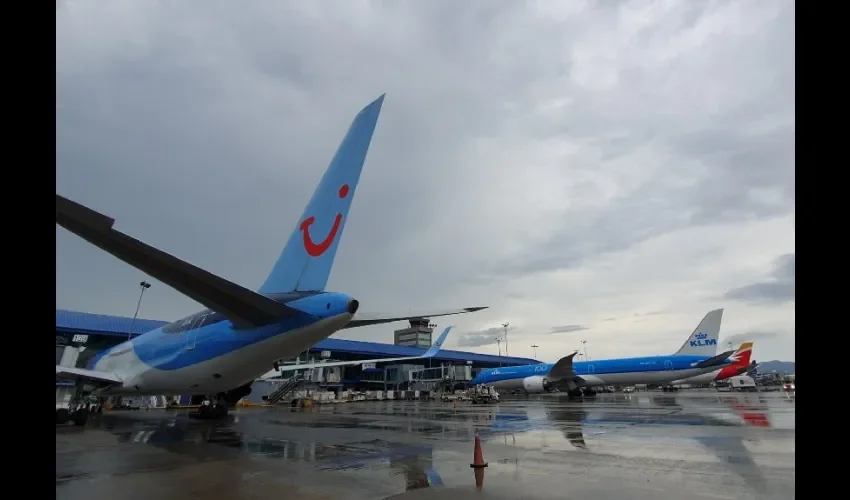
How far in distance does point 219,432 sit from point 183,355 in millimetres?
2593

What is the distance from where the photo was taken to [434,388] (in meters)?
68.9

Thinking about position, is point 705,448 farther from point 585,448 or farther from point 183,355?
point 183,355

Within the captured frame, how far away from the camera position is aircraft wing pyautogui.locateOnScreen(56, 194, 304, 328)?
14.6ft

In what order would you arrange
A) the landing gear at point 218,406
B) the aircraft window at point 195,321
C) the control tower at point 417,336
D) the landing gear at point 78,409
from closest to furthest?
the aircraft window at point 195,321 → the landing gear at point 78,409 → the landing gear at point 218,406 → the control tower at point 417,336

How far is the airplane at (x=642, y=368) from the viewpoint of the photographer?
38938 mm

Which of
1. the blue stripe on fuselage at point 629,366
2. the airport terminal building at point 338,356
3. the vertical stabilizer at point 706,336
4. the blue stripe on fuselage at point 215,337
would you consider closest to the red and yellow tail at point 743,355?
the vertical stabilizer at point 706,336

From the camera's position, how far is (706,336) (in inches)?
1644

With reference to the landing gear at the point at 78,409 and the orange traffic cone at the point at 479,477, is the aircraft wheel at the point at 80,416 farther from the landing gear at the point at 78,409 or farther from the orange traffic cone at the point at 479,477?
the orange traffic cone at the point at 479,477

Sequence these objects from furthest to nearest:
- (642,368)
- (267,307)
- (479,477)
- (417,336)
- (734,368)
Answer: (417,336) → (734,368) → (642,368) → (267,307) → (479,477)

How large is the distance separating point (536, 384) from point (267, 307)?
34.3m

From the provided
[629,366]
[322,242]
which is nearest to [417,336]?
[629,366]

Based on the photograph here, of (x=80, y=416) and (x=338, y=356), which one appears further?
(x=338, y=356)

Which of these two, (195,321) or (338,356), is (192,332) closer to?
(195,321)
